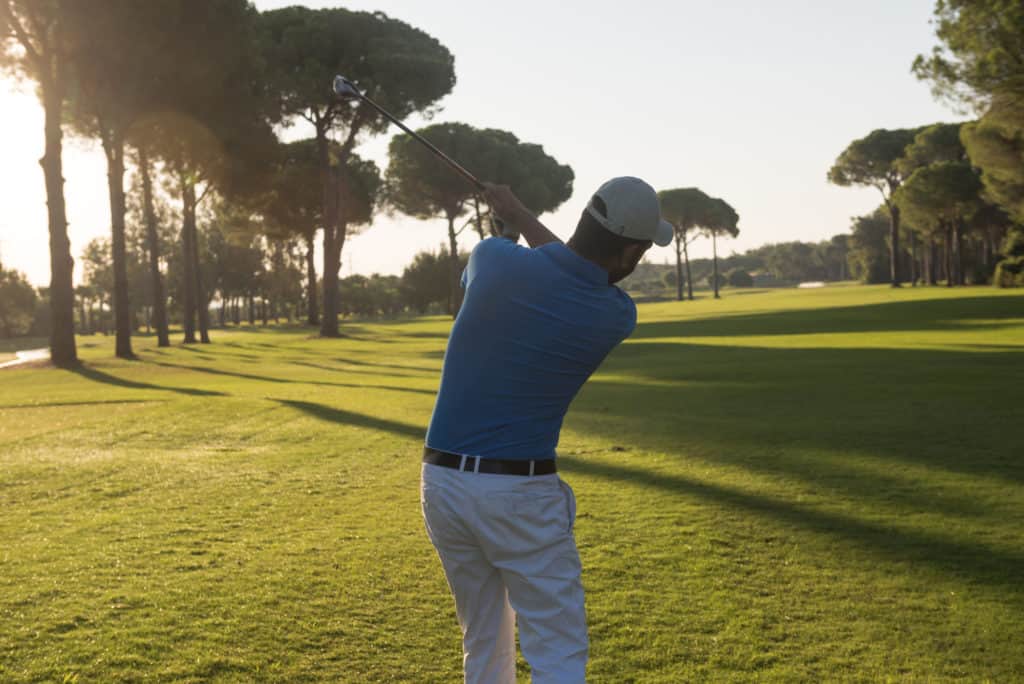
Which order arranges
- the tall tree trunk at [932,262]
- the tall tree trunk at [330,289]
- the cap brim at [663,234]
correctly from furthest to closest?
the tall tree trunk at [932,262], the tall tree trunk at [330,289], the cap brim at [663,234]

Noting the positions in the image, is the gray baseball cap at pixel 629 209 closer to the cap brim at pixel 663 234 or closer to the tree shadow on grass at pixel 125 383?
the cap brim at pixel 663 234

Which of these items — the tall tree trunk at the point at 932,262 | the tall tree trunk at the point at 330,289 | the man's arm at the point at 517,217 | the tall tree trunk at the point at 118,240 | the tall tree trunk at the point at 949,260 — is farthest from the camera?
the tall tree trunk at the point at 932,262

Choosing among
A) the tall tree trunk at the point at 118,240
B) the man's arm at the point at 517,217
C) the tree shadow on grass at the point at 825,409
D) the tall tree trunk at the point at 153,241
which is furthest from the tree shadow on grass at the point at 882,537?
the tall tree trunk at the point at 153,241

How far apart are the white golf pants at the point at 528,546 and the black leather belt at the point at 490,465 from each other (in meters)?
0.02

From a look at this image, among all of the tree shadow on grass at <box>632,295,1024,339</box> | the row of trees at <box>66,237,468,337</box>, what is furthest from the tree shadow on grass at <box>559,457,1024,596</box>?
the row of trees at <box>66,237,468,337</box>

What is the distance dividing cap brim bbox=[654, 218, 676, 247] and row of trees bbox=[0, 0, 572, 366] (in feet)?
97.8

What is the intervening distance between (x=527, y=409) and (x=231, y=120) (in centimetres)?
4101

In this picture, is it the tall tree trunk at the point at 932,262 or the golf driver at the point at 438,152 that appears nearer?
the golf driver at the point at 438,152

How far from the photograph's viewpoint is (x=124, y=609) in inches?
224

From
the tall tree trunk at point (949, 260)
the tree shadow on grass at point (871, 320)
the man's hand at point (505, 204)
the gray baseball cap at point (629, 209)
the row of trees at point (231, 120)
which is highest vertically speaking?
the row of trees at point (231, 120)

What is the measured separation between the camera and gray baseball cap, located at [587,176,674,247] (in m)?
3.23

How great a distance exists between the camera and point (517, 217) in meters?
4.05

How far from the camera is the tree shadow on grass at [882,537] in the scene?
6242 millimetres

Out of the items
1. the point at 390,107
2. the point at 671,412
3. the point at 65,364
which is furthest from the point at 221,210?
the point at 671,412
